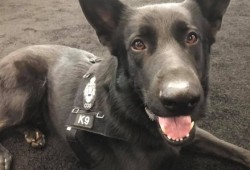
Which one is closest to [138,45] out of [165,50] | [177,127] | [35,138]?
[165,50]

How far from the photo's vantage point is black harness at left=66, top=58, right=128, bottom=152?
1581 mm

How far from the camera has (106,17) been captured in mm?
1554

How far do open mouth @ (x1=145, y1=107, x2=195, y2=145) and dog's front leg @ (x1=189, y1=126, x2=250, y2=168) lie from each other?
1.55 feet

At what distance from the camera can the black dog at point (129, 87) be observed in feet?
4.38

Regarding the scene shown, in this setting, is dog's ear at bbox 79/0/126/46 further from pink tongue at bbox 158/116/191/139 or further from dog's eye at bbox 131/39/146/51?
pink tongue at bbox 158/116/191/139

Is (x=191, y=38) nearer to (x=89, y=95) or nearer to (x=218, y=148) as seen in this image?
(x=89, y=95)

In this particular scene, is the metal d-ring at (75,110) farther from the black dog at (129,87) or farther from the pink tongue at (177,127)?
the pink tongue at (177,127)

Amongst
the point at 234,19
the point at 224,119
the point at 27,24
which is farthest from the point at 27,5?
the point at 224,119

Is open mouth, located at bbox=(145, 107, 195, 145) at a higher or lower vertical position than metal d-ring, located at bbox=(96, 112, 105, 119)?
higher

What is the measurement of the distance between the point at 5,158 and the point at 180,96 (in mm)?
1107

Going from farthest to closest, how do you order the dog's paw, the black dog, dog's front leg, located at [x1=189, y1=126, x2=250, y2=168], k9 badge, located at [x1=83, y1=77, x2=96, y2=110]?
the dog's paw, dog's front leg, located at [x1=189, y1=126, x2=250, y2=168], k9 badge, located at [x1=83, y1=77, x2=96, y2=110], the black dog

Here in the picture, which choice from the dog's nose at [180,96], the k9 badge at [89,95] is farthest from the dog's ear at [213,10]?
the k9 badge at [89,95]

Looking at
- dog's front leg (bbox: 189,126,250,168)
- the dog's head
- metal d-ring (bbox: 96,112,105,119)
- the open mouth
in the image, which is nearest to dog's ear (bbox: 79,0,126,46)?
the dog's head

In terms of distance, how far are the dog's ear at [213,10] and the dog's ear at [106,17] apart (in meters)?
0.31
